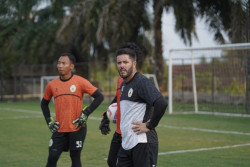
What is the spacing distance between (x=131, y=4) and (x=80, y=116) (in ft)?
59.2

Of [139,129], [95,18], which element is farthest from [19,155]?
[95,18]

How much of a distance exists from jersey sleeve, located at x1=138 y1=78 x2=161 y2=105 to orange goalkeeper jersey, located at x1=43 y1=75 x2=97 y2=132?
74.8 inches

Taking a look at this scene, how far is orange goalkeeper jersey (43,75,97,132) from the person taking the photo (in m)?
6.26

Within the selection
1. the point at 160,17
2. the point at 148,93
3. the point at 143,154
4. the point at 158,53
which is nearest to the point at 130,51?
the point at 148,93

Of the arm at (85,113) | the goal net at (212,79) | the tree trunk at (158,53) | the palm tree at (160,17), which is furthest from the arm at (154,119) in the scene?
the tree trunk at (158,53)

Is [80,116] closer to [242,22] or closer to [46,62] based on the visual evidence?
[242,22]

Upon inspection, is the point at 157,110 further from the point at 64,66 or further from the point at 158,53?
the point at 158,53

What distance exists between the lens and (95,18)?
26.4m

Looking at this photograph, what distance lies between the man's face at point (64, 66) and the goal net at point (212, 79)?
11598mm

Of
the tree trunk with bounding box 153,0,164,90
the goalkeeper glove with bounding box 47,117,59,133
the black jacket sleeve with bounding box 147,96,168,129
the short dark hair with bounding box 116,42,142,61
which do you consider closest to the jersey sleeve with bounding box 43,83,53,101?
the goalkeeper glove with bounding box 47,117,59,133

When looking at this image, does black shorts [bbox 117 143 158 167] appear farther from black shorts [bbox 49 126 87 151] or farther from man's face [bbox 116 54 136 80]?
black shorts [bbox 49 126 87 151]

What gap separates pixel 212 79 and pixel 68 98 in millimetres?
14402

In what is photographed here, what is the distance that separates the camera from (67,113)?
6.29m

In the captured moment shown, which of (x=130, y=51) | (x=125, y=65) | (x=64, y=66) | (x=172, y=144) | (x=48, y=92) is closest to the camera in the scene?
(x=125, y=65)
